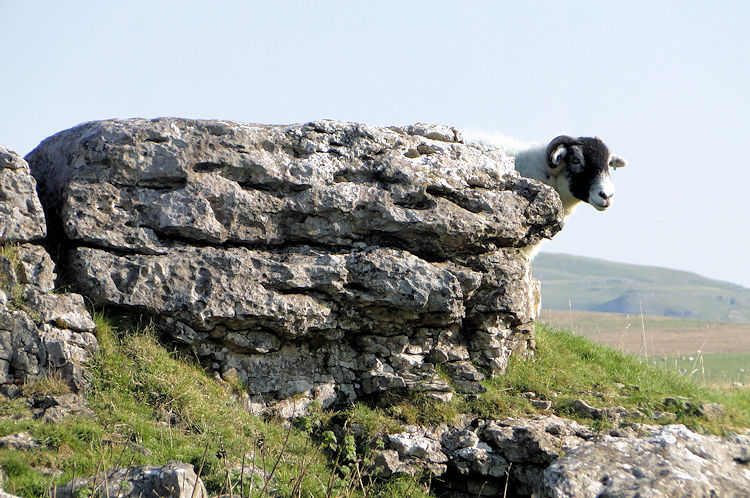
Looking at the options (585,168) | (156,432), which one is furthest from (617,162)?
(156,432)

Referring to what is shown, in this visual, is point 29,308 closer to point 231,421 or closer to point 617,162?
point 231,421

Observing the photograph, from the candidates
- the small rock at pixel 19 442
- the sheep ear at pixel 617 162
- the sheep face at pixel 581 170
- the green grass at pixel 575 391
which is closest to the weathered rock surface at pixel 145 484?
the small rock at pixel 19 442

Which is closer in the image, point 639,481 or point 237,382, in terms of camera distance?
point 639,481

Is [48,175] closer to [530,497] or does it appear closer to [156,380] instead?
[156,380]

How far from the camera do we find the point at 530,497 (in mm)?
8320

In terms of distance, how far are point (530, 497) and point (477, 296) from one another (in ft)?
8.70

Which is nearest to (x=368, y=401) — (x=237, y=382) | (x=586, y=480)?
(x=237, y=382)

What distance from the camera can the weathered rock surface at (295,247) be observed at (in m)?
8.51

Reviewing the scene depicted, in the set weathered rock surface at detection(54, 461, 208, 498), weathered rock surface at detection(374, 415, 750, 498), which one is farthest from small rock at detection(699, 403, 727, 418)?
weathered rock surface at detection(54, 461, 208, 498)

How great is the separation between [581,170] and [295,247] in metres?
6.78

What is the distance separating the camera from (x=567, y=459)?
24.0 feet

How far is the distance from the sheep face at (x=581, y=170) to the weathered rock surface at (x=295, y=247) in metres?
4.13

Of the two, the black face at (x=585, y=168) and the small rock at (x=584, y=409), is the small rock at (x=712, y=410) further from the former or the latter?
the black face at (x=585, y=168)

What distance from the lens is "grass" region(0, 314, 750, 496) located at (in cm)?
683
